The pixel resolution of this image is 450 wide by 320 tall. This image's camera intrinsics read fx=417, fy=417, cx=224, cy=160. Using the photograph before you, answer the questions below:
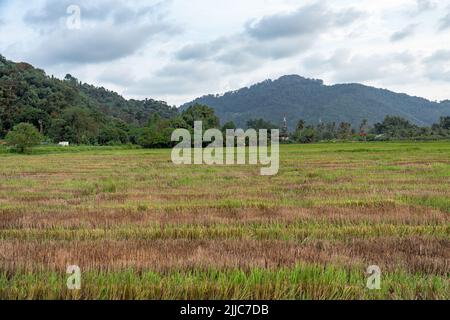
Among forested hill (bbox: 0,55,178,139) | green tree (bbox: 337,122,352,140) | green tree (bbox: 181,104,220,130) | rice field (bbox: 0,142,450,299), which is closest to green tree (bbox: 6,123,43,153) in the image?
forested hill (bbox: 0,55,178,139)

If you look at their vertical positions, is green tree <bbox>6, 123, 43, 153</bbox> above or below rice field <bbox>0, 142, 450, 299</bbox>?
above

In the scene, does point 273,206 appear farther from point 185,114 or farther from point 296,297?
point 185,114

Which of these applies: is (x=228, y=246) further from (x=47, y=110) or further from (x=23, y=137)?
(x=47, y=110)

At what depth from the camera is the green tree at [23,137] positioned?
195ft

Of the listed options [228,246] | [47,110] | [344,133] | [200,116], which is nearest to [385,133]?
[344,133]

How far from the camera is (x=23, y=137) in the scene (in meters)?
59.3

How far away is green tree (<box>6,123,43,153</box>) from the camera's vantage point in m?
59.4

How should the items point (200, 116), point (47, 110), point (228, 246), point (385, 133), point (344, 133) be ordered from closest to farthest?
point (228, 246), point (200, 116), point (47, 110), point (344, 133), point (385, 133)

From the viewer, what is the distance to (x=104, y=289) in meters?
4.01

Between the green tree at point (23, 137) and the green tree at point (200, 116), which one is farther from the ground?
the green tree at point (200, 116)

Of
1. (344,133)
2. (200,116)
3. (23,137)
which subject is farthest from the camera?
(344,133)

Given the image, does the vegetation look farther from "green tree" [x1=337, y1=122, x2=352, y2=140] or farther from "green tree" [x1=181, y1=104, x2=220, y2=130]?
"green tree" [x1=181, y1=104, x2=220, y2=130]

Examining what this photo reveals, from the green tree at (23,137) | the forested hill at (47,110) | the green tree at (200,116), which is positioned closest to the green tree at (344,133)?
the green tree at (200,116)

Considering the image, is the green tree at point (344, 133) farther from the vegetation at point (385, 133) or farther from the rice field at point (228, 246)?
the rice field at point (228, 246)
